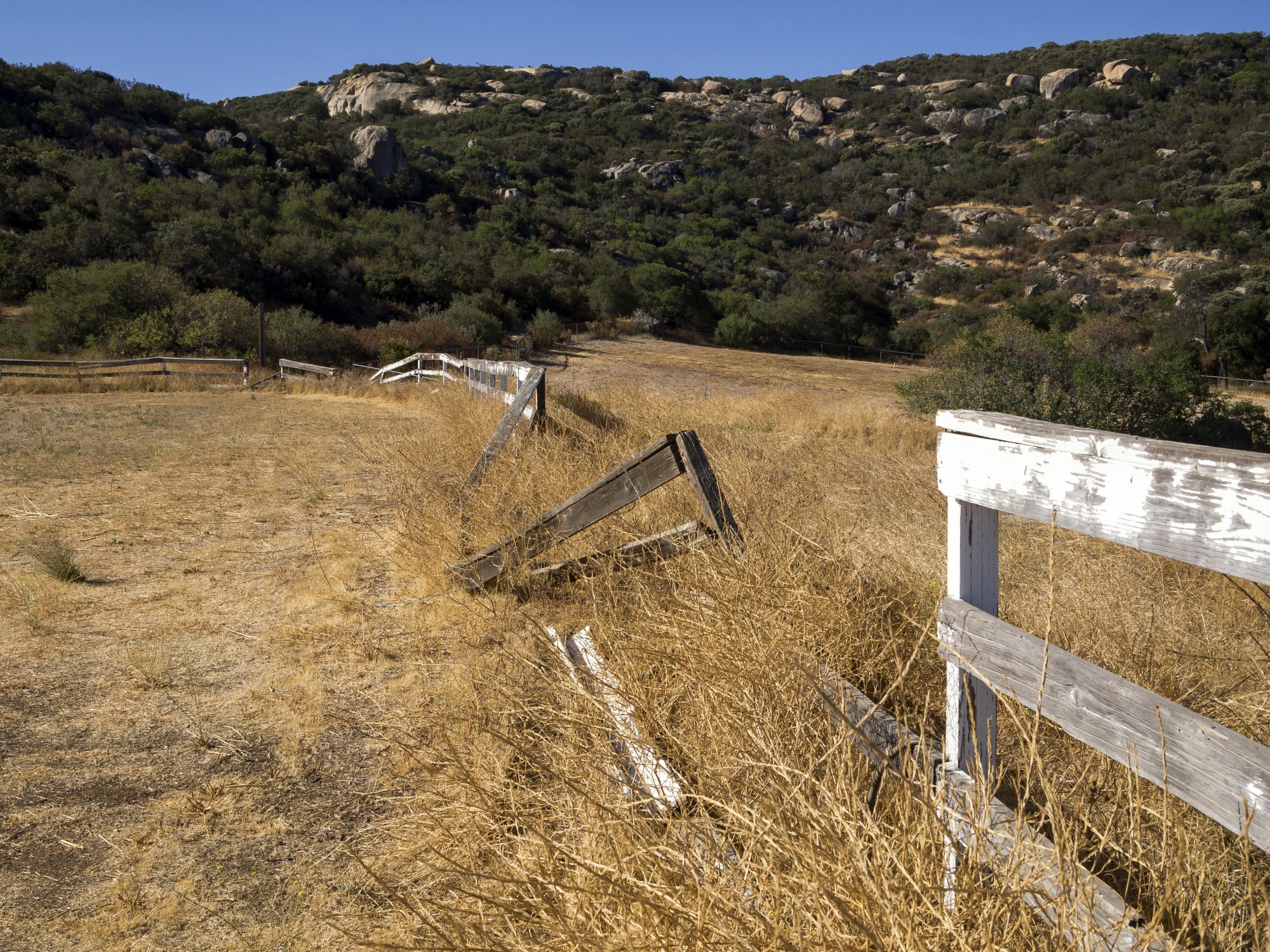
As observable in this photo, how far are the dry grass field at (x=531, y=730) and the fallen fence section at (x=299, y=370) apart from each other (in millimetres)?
15845

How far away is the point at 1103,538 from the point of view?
5.35 ft

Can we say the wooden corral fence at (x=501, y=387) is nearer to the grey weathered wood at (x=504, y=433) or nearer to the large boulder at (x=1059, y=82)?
the grey weathered wood at (x=504, y=433)

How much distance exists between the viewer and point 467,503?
5684 millimetres

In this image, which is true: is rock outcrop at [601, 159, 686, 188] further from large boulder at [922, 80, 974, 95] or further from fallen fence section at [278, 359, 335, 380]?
fallen fence section at [278, 359, 335, 380]

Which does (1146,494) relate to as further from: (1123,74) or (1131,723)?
(1123,74)

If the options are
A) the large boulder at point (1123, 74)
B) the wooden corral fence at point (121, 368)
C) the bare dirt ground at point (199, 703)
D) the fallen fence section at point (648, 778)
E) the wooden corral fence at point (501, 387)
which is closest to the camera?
the fallen fence section at point (648, 778)

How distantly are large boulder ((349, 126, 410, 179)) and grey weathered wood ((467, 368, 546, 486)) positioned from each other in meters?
51.9

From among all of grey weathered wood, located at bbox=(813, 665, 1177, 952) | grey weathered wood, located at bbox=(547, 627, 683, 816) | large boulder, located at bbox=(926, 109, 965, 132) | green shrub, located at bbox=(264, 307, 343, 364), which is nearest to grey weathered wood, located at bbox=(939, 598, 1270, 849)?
grey weathered wood, located at bbox=(813, 665, 1177, 952)

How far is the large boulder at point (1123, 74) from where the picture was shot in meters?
79.7

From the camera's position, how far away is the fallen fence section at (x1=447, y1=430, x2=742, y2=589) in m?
3.72

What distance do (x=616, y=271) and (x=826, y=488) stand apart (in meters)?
38.4

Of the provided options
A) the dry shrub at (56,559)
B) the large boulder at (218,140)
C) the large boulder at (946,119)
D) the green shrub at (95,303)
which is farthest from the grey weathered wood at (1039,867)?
the large boulder at (946,119)

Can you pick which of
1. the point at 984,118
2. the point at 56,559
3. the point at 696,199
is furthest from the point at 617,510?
the point at 984,118

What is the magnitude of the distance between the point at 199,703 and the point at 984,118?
312ft
